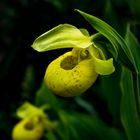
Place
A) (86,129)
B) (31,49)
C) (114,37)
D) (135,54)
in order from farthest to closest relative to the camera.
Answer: (31,49) → (86,129) → (135,54) → (114,37)

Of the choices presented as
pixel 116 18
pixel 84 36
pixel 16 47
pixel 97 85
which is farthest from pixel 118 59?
pixel 16 47

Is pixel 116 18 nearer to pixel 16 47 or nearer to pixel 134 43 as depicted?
pixel 134 43

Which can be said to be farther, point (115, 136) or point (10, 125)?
point (10, 125)

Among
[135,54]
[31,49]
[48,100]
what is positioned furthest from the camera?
[31,49]

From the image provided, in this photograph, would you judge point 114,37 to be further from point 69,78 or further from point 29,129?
point 29,129

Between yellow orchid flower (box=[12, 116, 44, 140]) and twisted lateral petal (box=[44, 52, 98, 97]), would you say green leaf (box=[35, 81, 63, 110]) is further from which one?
twisted lateral petal (box=[44, 52, 98, 97])

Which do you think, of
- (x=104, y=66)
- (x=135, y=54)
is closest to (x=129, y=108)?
(x=135, y=54)

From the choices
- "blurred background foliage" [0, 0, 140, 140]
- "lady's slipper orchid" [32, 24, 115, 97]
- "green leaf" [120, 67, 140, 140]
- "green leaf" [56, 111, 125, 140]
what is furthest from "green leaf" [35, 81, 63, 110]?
"lady's slipper orchid" [32, 24, 115, 97]
